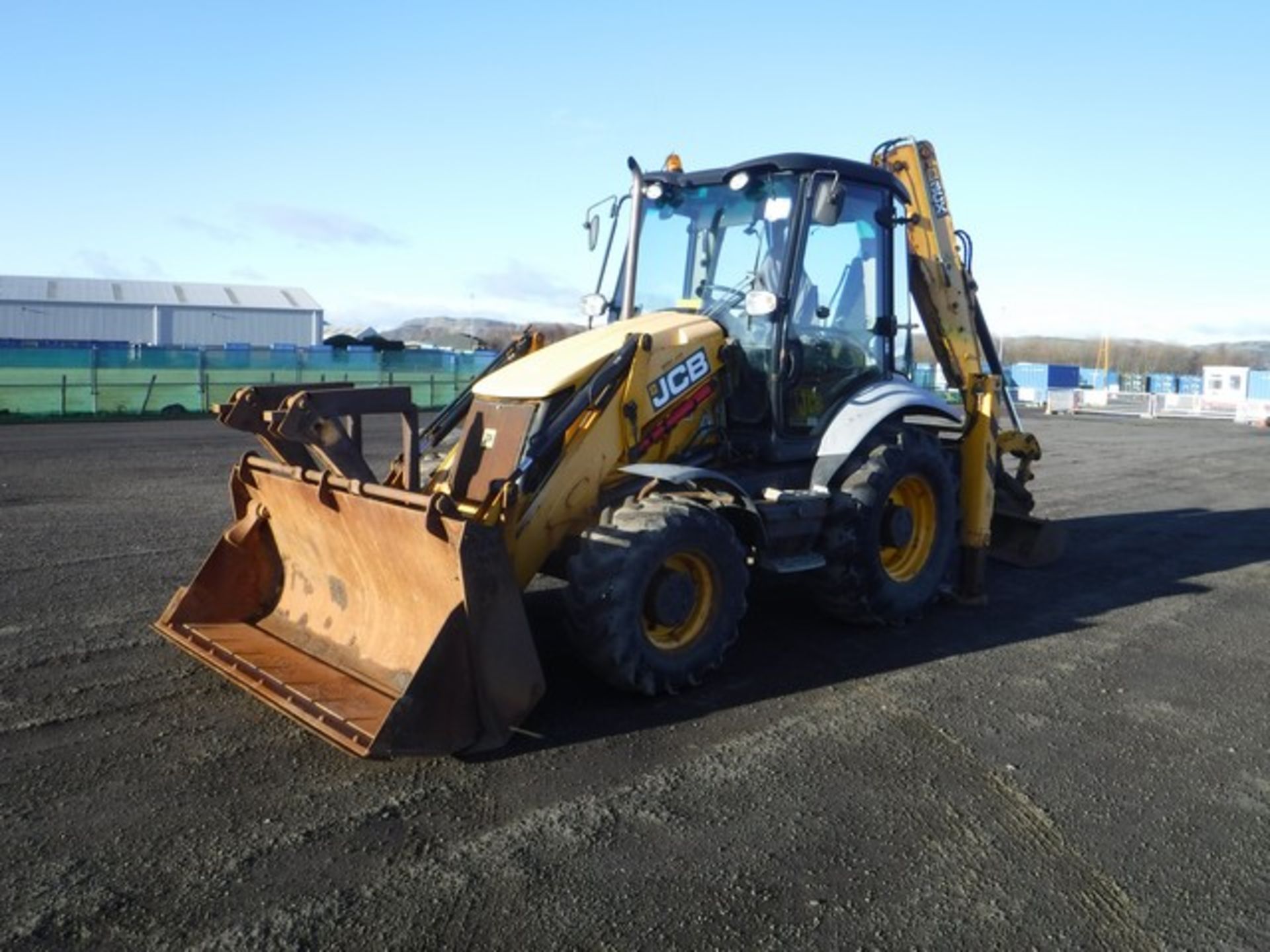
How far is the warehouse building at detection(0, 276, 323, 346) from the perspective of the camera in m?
55.9

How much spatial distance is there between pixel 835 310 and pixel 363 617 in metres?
3.62

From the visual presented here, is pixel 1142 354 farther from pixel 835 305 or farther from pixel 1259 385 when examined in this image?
pixel 835 305

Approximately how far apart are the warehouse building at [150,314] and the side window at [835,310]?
53.3 metres

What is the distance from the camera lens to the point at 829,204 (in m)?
6.16

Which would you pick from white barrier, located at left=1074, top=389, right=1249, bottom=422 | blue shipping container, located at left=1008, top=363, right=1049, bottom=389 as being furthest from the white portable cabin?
blue shipping container, located at left=1008, top=363, right=1049, bottom=389

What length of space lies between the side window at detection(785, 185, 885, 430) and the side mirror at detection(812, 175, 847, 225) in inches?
11.8

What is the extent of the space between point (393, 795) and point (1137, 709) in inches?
150

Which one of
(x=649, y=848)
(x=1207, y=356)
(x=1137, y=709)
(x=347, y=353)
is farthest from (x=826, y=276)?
(x=1207, y=356)

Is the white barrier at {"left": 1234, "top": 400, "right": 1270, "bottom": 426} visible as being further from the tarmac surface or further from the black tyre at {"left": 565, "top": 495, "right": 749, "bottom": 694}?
the black tyre at {"left": 565, "top": 495, "right": 749, "bottom": 694}

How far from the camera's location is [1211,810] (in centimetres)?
446

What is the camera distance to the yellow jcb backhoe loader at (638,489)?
4.77m

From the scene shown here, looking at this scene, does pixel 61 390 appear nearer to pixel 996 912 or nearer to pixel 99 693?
pixel 99 693

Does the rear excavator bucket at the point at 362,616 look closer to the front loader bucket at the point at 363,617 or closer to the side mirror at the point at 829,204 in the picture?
the front loader bucket at the point at 363,617

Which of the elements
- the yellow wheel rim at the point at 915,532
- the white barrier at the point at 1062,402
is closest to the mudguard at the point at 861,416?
the yellow wheel rim at the point at 915,532
